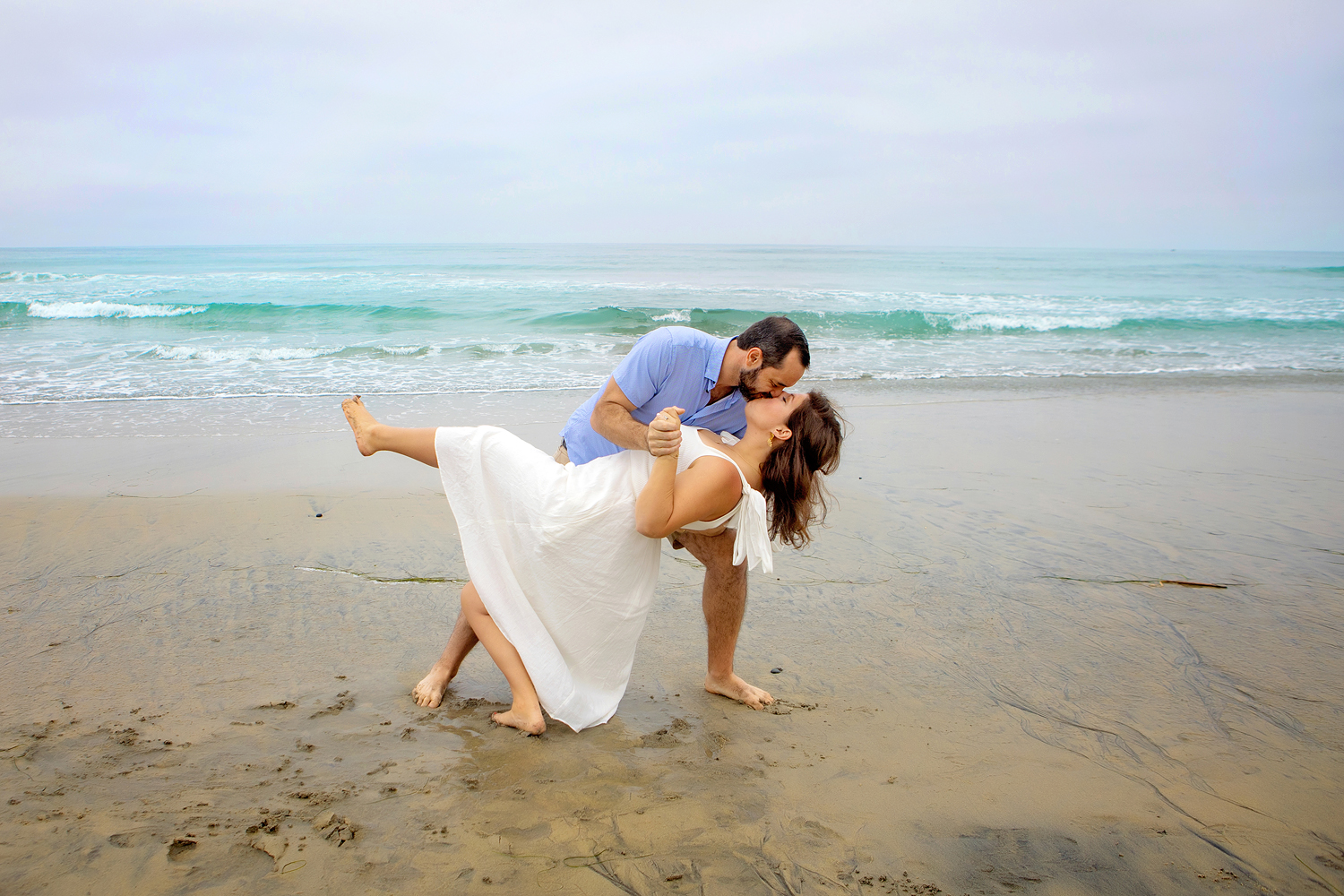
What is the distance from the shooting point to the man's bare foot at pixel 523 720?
2.94 m

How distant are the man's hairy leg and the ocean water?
802cm

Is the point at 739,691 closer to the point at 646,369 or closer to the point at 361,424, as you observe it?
the point at 646,369

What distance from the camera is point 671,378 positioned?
3.51 metres

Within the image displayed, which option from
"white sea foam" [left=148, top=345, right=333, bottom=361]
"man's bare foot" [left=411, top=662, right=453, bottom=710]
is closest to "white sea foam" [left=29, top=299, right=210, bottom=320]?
"white sea foam" [left=148, top=345, right=333, bottom=361]

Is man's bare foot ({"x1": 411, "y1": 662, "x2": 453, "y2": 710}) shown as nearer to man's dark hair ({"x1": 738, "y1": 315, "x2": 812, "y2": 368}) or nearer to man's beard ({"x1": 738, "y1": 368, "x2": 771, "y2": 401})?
man's beard ({"x1": 738, "y1": 368, "x2": 771, "y2": 401})

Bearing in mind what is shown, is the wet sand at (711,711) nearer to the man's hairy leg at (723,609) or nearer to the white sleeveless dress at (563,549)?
the man's hairy leg at (723,609)

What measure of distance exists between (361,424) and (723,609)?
177cm

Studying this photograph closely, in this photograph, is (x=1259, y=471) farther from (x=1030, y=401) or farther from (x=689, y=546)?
(x=689, y=546)

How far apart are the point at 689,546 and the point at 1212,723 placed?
7.18ft

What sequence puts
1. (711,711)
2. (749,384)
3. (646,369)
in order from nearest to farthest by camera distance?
1. (711,711)
2. (749,384)
3. (646,369)

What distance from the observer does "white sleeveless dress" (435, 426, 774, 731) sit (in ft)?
9.66

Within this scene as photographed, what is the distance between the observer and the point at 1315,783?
267cm

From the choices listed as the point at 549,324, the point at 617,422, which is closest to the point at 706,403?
the point at 617,422

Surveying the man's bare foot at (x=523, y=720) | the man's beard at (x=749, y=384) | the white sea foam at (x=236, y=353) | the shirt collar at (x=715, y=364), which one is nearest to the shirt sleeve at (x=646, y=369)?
the shirt collar at (x=715, y=364)
